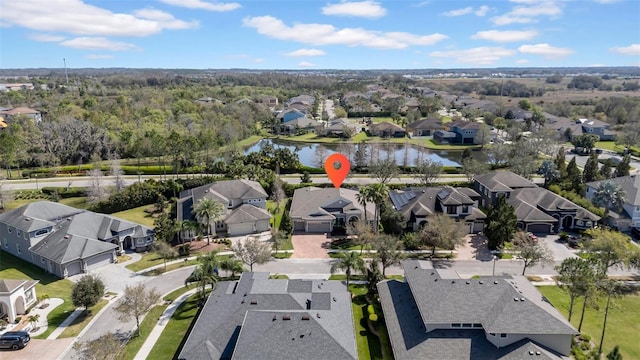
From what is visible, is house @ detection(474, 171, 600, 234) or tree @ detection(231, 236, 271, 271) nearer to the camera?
tree @ detection(231, 236, 271, 271)

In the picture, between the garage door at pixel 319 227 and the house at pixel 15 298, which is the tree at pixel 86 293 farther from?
the garage door at pixel 319 227

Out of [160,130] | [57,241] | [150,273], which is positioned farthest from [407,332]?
[160,130]

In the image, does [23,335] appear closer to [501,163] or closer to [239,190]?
[239,190]

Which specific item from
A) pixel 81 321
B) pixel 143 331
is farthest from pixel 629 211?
pixel 81 321

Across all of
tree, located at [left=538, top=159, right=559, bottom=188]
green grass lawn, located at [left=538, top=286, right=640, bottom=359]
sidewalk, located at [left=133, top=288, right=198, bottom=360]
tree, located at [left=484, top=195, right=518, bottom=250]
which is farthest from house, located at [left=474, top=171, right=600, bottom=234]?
sidewalk, located at [left=133, top=288, right=198, bottom=360]

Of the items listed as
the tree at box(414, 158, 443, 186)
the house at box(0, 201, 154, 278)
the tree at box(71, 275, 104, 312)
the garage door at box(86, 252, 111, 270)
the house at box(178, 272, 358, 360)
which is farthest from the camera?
the tree at box(414, 158, 443, 186)

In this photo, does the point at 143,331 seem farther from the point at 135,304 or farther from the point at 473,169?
the point at 473,169

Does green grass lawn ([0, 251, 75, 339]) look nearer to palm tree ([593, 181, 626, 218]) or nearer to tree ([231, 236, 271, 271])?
tree ([231, 236, 271, 271])
